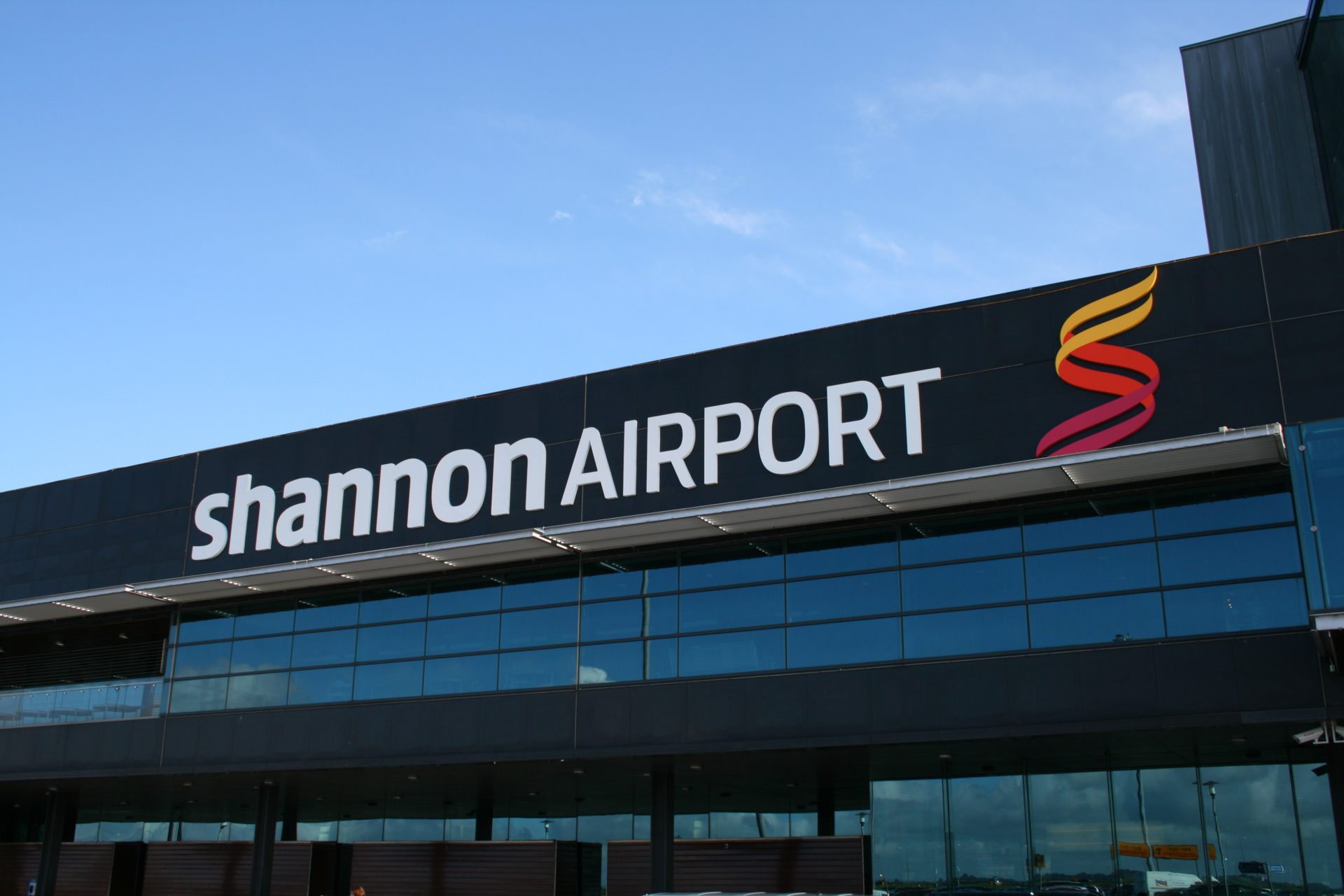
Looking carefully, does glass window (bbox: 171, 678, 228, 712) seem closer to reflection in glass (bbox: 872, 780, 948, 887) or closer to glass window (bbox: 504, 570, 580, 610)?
glass window (bbox: 504, 570, 580, 610)

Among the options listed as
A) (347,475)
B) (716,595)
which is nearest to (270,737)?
(347,475)

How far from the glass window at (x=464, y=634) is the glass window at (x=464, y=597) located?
0.18 m

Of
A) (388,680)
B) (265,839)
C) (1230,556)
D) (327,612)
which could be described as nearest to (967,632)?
(1230,556)

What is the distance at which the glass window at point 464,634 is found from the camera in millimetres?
25469

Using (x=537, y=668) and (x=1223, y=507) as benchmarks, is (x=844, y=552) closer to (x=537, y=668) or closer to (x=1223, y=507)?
(x=1223, y=507)

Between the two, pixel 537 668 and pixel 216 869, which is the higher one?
pixel 537 668

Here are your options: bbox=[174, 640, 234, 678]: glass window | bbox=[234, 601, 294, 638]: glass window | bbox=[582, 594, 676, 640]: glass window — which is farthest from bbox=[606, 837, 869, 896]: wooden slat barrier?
bbox=[174, 640, 234, 678]: glass window

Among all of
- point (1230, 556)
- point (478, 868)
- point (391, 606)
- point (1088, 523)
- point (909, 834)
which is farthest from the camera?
point (478, 868)

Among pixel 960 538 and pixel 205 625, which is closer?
pixel 960 538

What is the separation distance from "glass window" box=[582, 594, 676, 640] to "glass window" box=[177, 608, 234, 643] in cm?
962

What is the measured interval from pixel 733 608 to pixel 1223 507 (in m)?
8.61

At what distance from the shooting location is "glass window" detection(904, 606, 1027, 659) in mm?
20875

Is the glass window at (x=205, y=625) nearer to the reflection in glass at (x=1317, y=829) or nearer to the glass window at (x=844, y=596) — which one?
the glass window at (x=844, y=596)

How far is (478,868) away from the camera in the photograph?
98.3 feet
